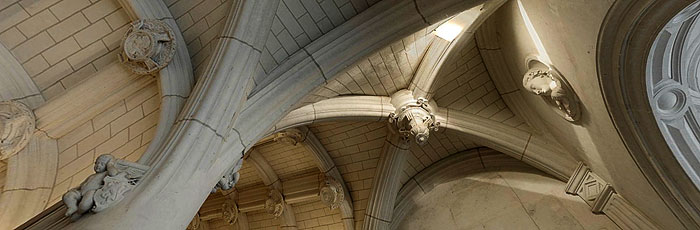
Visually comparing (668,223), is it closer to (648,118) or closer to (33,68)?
(648,118)

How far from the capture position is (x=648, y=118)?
386 cm

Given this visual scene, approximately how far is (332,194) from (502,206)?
1995 millimetres

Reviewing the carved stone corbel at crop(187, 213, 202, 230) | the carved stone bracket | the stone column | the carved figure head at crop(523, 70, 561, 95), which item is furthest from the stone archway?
the carved stone corbel at crop(187, 213, 202, 230)

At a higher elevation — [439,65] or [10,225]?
[439,65]

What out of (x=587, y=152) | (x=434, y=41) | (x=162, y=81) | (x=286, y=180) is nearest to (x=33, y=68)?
(x=162, y=81)

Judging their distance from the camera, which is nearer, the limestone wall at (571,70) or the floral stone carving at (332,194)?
the limestone wall at (571,70)

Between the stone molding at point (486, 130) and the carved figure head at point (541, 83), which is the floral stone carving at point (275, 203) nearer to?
the stone molding at point (486, 130)

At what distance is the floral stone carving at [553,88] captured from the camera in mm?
4426

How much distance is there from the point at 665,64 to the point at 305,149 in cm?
420

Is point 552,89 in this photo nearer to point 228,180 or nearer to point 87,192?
point 228,180

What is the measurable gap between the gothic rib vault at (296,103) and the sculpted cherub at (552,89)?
2cm

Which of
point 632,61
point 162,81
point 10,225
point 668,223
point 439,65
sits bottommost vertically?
point 668,223

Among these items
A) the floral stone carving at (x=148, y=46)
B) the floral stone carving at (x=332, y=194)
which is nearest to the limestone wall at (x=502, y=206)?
the floral stone carving at (x=332, y=194)

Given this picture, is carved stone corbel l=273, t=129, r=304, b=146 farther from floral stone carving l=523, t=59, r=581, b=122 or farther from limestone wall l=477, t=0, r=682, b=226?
floral stone carving l=523, t=59, r=581, b=122
